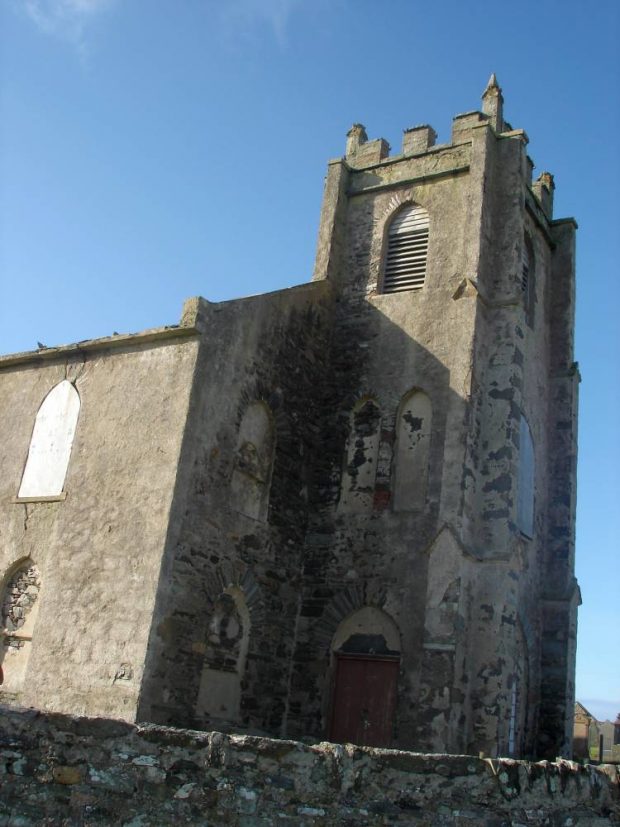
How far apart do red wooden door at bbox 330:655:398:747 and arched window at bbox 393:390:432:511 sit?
10.1ft

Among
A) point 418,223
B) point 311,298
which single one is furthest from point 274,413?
point 418,223

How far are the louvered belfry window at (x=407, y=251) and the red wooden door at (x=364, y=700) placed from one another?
811 centimetres

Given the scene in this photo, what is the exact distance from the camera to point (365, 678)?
16.5 meters

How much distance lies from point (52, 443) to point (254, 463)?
3.91m

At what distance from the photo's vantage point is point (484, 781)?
24.5 ft

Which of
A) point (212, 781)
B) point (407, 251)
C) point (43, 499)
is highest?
point (407, 251)

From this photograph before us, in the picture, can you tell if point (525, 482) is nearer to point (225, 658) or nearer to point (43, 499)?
point (225, 658)

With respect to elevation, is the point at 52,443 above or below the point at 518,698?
above

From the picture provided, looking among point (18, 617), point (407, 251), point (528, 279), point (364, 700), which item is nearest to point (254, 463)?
point (364, 700)

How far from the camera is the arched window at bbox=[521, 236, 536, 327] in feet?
66.0

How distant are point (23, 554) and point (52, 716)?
378 inches

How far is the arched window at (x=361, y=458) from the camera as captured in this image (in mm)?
18016

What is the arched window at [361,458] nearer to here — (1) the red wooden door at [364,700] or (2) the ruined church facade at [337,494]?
(2) the ruined church facade at [337,494]

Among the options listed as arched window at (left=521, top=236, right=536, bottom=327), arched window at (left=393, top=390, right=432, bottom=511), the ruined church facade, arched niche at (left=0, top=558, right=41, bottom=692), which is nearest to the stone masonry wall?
the ruined church facade
